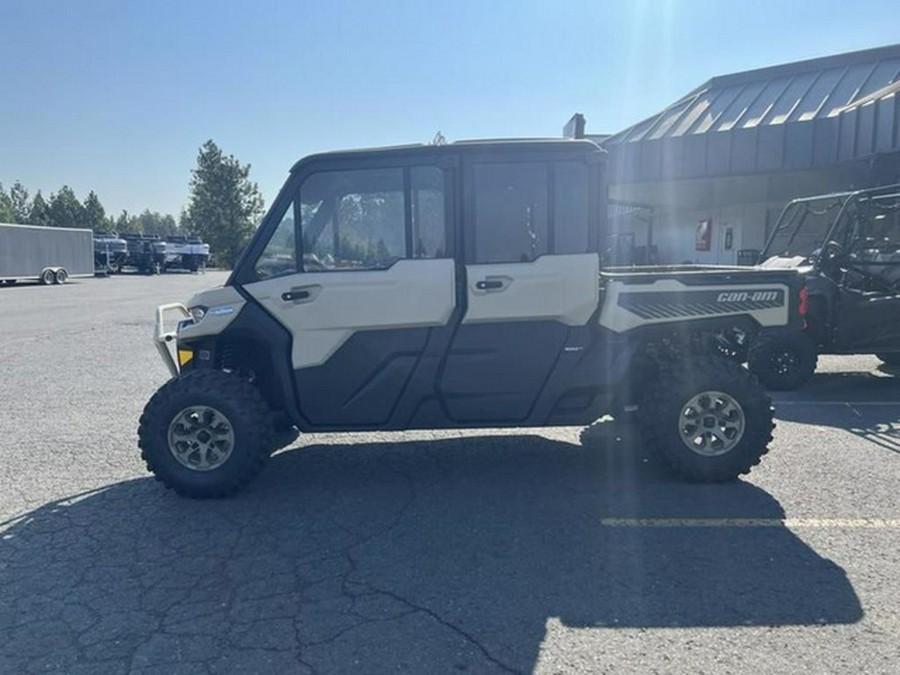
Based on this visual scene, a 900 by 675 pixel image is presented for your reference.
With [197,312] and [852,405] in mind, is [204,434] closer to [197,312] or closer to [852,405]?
[197,312]

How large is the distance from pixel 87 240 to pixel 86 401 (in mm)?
32079

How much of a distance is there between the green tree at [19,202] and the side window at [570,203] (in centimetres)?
10560

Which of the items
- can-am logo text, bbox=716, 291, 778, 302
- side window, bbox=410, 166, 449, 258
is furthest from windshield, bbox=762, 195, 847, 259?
side window, bbox=410, 166, 449, 258

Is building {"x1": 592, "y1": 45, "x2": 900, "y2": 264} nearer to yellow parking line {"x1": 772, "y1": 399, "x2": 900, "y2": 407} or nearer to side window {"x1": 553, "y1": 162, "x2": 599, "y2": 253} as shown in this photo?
yellow parking line {"x1": 772, "y1": 399, "x2": 900, "y2": 407}

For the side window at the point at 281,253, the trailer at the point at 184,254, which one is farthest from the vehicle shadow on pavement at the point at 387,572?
the trailer at the point at 184,254

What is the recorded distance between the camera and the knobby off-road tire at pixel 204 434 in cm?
420

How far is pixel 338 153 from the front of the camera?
430 cm

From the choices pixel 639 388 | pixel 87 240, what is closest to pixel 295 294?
pixel 639 388

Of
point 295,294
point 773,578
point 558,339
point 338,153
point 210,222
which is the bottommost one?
point 773,578

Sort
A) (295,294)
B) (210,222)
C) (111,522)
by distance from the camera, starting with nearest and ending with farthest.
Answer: (111,522) → (295,294) → (210,222)

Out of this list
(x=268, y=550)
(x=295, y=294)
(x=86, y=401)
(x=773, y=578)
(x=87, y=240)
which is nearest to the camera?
(x=773, y=578)

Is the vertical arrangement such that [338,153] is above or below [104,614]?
above

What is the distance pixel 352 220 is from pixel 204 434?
194 cm

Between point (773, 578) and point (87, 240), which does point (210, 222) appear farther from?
point (773, 578)
